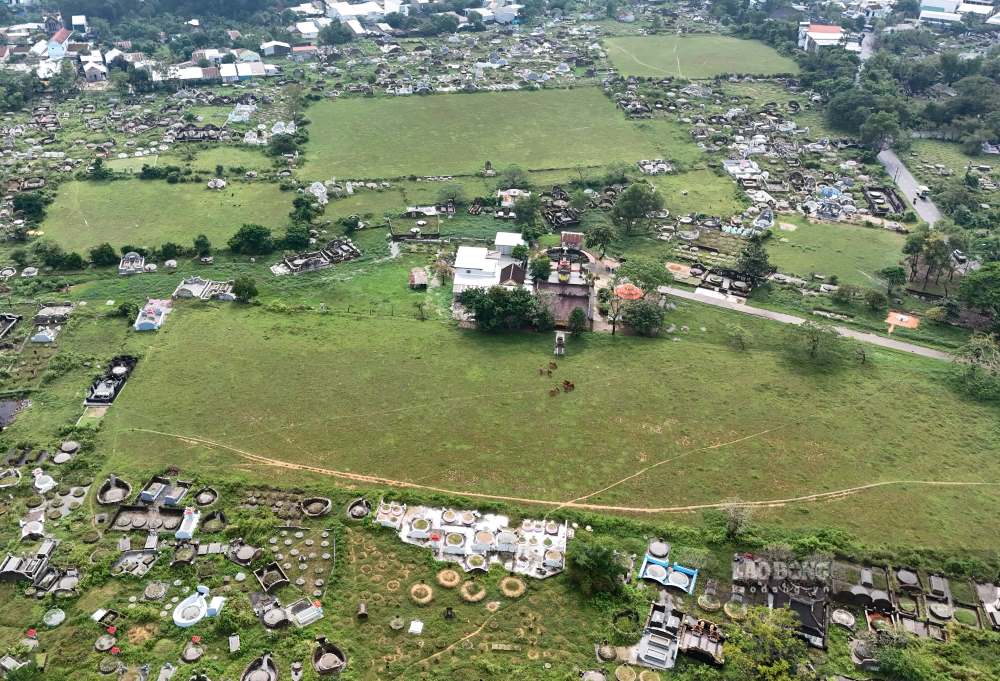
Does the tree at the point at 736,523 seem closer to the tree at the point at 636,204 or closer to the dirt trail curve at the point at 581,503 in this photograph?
the dirt trail curve at the point at 581,503

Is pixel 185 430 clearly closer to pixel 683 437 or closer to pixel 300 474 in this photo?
pixel 300 474

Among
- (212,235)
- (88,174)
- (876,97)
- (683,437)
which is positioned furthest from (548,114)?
(683,437)

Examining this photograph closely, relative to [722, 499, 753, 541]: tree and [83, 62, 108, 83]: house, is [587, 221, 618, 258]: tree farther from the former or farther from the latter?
[83, 62, 108, 83]: house

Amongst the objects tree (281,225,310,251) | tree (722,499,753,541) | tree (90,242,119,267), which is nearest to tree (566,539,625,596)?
tree (722,499,753,541)

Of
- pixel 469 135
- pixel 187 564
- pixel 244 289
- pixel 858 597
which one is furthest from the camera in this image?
pixel 469 135

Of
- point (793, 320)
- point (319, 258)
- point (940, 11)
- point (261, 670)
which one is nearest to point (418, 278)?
point (319, 258)

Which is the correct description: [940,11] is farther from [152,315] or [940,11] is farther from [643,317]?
[152,315]

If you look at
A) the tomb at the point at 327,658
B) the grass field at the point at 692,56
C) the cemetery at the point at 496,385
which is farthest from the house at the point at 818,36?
the tomb at the point at 327,658
